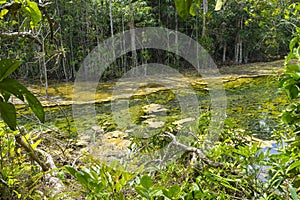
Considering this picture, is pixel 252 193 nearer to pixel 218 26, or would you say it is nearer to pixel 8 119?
pixel 8 119

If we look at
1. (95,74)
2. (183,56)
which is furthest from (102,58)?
(183,56)

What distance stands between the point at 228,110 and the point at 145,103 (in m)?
1.25

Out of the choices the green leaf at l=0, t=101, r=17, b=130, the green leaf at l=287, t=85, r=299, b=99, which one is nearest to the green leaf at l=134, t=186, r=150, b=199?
the green leaf at l=0, t=101, r=17, b=130

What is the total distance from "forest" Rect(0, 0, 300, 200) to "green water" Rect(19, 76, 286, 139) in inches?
1.0

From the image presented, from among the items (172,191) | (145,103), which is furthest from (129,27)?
(172,191)

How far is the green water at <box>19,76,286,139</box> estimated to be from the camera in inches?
109

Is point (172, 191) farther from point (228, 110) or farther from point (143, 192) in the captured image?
point (228, 110)

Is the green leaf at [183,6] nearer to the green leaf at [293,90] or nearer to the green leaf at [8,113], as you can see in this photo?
the green leaf at [8,113]

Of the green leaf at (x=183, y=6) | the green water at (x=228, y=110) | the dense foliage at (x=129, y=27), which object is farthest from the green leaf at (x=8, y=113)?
the dense foliage at (x=129, y=27)

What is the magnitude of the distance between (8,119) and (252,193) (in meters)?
0.70

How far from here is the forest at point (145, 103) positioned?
2.02ft

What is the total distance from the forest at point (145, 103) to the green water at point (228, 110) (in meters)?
0.02

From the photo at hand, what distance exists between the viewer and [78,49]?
7203mm

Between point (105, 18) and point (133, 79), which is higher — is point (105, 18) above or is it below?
above
